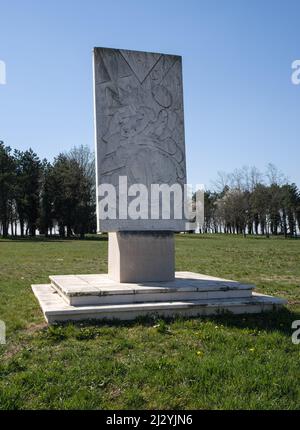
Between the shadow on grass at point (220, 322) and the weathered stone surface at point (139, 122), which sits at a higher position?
the weathered stone surface at point (139, 122)

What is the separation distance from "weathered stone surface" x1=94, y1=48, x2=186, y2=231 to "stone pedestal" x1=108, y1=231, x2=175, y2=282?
0.25 metres

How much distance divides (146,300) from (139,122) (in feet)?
12.5

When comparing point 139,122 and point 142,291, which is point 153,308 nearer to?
point 142,291

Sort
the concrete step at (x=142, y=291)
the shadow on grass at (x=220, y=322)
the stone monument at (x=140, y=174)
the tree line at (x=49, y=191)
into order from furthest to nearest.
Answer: the tree line at (x=49, y=191)
the stone monument at (x=140, y=174)
the concrete step at (x=142, y=291)
the shadow on grass at (x=220, y=322)

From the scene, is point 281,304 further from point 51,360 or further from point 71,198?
point 71,198

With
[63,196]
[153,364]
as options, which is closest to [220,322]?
[153,364]

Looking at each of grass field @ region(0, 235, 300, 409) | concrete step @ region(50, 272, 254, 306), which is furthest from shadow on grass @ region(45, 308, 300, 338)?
concrete step @ region(50, 272, 254, 306)

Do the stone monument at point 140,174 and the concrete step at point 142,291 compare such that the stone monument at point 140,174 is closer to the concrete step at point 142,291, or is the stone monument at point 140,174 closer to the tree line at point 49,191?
the concrete step at point 142,291

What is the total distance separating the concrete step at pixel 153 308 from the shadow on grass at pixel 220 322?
0.12 metres

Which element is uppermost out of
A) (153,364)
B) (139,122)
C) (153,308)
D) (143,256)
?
(139,122)

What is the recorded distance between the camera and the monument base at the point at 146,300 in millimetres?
7574

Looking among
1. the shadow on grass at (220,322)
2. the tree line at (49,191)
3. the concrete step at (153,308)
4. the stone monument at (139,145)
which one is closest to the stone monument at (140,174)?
the stone monument at (139,145)

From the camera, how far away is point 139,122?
957cm
